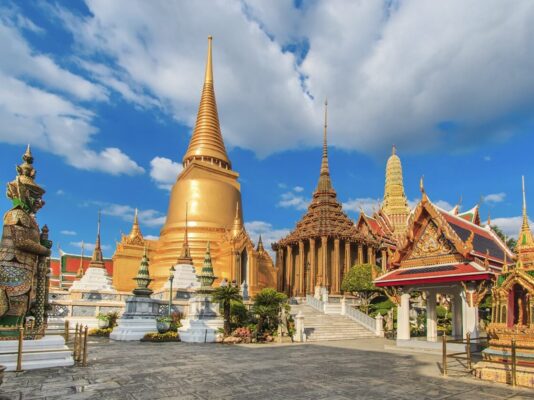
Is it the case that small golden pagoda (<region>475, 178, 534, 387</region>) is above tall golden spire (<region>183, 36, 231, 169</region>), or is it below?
below

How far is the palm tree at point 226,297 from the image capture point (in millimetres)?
19734

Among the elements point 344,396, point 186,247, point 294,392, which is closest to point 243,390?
point 294,392

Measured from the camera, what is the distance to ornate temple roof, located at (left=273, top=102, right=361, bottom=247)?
36375 mm

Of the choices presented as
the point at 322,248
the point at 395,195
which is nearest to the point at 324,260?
the point at 322,248

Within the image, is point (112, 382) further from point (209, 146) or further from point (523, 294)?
point (209, 146)

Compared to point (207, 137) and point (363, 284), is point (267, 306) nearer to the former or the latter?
point (363, 284)

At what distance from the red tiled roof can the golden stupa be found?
17.8 m

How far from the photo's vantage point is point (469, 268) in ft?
48.5

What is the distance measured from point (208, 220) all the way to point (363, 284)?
48.6 feet

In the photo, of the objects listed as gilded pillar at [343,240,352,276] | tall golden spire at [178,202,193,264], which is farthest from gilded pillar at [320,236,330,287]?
tall golden spire at [178,202,193,264]

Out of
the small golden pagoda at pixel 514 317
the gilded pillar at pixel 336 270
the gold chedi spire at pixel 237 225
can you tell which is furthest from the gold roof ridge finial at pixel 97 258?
the small golden pagoda at pixel 514 317

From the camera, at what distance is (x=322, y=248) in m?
35.7

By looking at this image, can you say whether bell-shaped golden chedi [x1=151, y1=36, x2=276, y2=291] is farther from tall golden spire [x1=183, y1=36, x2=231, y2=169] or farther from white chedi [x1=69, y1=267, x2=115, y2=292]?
white chedi [x1=69, y1=267, x2=115, y2=292]

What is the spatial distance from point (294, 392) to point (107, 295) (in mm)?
21814
